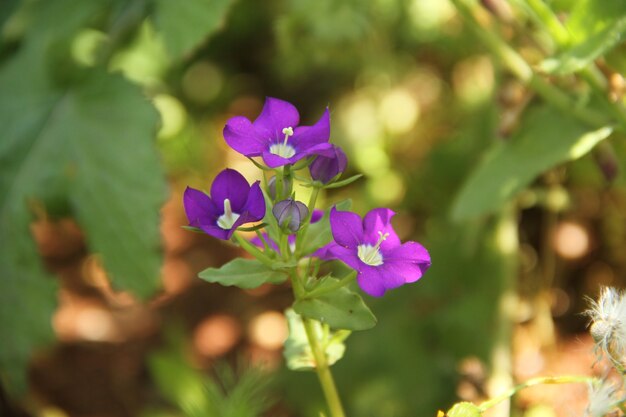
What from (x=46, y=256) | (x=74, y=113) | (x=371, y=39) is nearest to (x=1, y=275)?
(x=74, y=113)

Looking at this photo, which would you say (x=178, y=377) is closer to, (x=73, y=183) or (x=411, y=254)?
(x=73, y=183)

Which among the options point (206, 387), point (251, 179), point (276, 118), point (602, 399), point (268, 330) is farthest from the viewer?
point (251, 179)

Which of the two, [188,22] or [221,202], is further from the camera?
[188,22]

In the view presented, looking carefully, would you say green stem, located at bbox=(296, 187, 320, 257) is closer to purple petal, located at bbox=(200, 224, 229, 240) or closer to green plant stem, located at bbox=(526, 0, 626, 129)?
purple petal, located at bbox=(200, 224, 229, 240)

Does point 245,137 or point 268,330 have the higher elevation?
point 245,137

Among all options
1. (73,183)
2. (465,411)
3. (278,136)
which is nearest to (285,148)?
(278,136)

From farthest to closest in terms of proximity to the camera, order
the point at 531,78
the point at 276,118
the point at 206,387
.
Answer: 1. the point at 531,78
2. the point at 206,387
3. the point at 276,118

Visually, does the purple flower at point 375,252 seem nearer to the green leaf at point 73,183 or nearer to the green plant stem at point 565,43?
the green plant stem at point 565,43

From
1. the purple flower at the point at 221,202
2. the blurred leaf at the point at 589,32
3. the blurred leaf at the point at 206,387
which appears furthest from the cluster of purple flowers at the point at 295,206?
the blurred leaf at the point at 589,32

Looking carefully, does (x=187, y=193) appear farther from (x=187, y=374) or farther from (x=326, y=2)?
(x=326, y=2)

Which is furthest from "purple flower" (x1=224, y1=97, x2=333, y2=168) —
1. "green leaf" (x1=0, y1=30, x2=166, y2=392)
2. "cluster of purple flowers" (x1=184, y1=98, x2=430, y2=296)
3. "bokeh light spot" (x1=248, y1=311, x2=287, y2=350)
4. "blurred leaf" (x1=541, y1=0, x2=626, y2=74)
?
"bokeh light spot" (x1=248, y1=311, x2=287, y2=350)
